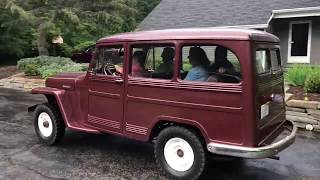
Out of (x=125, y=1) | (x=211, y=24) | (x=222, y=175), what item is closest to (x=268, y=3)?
(x=211, y=24)

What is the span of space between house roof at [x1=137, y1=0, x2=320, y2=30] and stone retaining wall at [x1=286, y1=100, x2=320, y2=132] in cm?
845

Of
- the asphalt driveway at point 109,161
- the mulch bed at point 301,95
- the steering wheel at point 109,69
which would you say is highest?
the steering wheel at point 109,69

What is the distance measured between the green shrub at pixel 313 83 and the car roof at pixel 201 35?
4046 mm

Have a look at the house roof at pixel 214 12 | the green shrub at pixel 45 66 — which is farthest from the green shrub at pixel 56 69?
the house roof at pixel 214 12

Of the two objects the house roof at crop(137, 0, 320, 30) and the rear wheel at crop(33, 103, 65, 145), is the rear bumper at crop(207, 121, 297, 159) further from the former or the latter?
the house roof at crop(137, 0, 320, 30)

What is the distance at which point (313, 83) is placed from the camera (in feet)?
30.3

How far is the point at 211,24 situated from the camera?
18047 millimetres

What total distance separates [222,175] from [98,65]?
2501 mm

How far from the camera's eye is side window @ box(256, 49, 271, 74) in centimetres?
491

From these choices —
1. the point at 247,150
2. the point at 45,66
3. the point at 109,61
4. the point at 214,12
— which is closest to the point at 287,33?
the point at 214,12

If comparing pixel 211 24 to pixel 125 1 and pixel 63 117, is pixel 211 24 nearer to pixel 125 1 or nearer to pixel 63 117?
pixel 125 1

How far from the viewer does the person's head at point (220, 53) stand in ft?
16.1

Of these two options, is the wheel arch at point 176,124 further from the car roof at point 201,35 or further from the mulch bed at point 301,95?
the mulch bed at point 301,95

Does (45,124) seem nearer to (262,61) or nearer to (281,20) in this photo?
(262,61)
